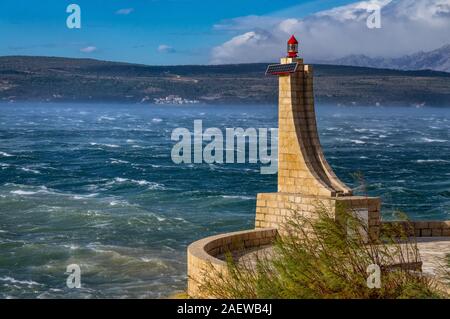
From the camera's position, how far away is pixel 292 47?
2316cm

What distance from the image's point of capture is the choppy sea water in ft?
103

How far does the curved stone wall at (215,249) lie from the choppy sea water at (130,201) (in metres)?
6.31

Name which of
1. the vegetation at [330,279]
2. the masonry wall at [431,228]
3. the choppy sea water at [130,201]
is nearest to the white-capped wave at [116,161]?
the choppy sea water at [130,201]

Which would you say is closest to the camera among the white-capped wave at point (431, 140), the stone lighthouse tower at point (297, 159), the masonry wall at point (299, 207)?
the masonry wall at point (299, 207)

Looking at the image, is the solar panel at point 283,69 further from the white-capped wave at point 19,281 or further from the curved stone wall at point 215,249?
the white-capped wave at point 19,281

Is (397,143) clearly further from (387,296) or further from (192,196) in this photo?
(387,296)

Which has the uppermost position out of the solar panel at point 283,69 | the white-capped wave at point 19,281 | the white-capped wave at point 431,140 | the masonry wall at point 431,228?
the solar panel at point 283,69

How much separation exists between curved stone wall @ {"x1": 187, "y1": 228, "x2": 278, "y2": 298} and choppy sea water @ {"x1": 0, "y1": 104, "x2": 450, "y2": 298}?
631 centimetres

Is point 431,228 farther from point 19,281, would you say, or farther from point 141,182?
point 141,182

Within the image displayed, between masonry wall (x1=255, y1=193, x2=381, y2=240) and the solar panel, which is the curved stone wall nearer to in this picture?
masonry wall (x1=255, y1=193, x2=381, y2=240)

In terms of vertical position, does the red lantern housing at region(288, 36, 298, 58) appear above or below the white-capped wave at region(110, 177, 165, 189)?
above

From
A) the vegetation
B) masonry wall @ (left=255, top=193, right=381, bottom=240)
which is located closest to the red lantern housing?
Result: masonry wall @ (left=255, top=193, right=381, bottom=240)

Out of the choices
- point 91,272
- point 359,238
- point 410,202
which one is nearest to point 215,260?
point 359,238

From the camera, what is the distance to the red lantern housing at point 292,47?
75.7ft
